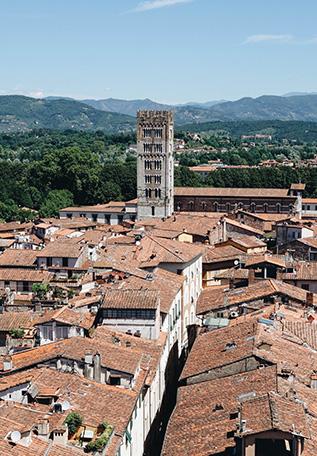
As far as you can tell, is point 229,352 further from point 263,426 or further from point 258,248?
point 258,248

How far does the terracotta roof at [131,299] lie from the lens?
135 ft

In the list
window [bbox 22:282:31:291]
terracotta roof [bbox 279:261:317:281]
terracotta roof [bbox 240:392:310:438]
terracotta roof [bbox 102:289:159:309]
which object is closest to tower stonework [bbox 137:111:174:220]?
terracotta roof [bbox 279:261:317:281]

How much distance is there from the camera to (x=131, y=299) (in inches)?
1641

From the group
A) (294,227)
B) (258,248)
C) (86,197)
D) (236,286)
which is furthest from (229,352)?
(86,197)

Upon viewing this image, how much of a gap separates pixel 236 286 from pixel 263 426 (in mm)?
31822

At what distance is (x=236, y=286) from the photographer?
55.4m

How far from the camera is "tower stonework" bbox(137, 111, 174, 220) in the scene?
115000 mm

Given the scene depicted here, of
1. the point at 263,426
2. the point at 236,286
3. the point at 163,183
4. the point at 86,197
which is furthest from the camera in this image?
the point at 86,197

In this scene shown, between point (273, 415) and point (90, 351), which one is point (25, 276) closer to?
point (90, 351)

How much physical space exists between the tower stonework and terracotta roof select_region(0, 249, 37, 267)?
48629mm

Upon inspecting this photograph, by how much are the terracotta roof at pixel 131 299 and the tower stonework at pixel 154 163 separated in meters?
72.2

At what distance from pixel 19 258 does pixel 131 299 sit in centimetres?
2608

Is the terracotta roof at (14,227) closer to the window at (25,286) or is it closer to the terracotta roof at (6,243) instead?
the terracotta roof at (6,243)

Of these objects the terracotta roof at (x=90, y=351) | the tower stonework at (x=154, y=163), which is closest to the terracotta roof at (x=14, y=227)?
the tower stonework at (x=154, y=163)
